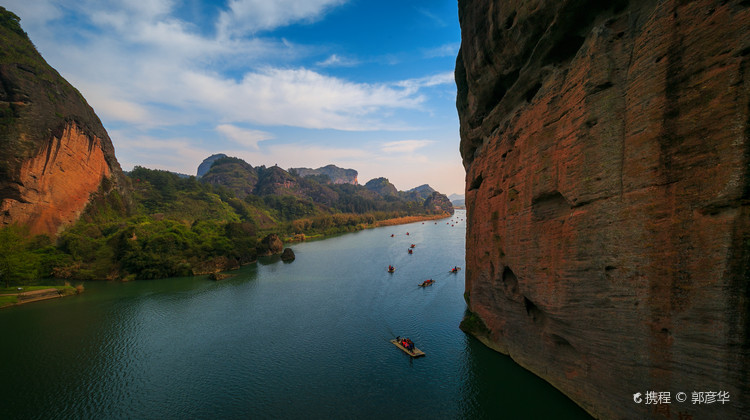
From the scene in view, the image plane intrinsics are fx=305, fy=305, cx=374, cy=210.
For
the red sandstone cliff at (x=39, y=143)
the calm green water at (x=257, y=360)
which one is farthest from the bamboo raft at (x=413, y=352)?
the red sandstone cliff at (x=39, y=143)

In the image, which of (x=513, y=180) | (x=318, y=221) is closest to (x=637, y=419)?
(x=513, y=180)

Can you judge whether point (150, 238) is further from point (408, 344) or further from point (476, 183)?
point (476, 183)

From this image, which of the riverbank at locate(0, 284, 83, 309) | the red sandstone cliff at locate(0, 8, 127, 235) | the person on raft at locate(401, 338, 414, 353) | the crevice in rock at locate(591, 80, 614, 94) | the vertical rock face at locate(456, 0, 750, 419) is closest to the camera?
the vertical rock face at locate(456, 0, 750, 419)

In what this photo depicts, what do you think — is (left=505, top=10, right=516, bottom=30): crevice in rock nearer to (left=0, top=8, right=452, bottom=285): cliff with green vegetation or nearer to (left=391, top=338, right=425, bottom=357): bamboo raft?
(left=391, top=338, right=425, bottom=357): bamboo raft

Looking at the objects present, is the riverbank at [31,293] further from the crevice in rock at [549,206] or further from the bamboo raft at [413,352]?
the crevice in rock at [549,206]

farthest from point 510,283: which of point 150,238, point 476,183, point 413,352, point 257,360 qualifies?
point 150,238

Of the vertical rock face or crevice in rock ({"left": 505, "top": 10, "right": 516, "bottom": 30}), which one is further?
crevice in rock ({"left": 505, "top": 10, "right": 516, "bottom": 30})

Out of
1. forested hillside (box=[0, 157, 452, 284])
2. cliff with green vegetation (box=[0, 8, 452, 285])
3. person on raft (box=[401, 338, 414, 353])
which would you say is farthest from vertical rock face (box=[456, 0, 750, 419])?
forested hillside (box=[0, 157, 452, 284])

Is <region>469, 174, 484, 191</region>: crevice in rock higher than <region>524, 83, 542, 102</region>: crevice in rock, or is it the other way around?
<region>524, 83, 542, 102</region>: crevice in rock

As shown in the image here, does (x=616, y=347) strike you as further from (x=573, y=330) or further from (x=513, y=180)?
(x=513, y=180)
